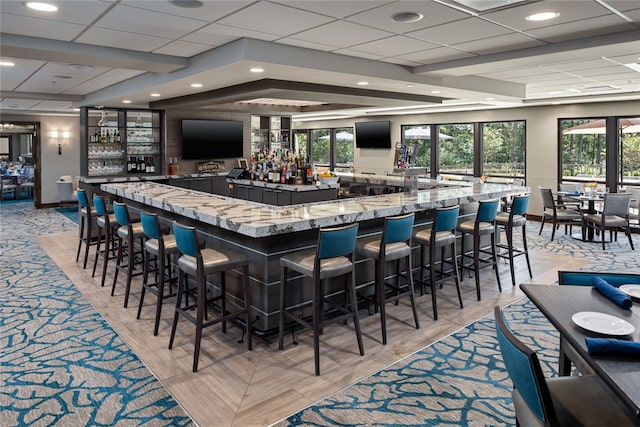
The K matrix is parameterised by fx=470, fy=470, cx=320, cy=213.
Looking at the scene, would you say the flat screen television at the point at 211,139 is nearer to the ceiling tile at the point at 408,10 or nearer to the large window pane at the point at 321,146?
the large window pane at the point at 321,146

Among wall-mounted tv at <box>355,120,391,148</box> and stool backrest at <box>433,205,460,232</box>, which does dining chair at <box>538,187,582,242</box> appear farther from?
wall-mounted tv at <box>355,120,391,148</box>

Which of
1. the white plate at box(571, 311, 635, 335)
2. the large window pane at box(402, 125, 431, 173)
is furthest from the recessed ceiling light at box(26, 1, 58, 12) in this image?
the large window pane at box(402, 125, 431, 173)

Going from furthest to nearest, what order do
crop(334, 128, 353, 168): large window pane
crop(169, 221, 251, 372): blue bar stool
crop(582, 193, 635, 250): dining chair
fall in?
crop(334, 128, 353, 168): large window pane, crop(582, 193, 635, 250): dining chair, crop(169, 221, 251, 372): blue bar stool

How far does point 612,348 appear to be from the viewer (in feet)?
5.90

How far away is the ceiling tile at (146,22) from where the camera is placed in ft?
11.7

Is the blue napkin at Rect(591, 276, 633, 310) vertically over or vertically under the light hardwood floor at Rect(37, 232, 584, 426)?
over

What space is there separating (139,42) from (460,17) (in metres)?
2.92

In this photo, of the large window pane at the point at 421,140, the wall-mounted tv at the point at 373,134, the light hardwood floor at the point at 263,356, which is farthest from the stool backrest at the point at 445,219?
the wall-mounted tv at the point at 373,134

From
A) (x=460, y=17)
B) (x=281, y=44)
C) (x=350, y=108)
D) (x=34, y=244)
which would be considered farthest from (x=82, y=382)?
(x=350, y=108)

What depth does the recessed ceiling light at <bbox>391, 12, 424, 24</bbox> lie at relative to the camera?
365 centimetres

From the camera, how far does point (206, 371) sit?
3391 mm

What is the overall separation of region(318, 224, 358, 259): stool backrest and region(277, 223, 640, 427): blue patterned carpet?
3.00ft

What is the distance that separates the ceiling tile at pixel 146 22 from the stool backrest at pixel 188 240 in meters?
1.64

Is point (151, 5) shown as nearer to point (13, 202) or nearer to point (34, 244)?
point (34, 244)
